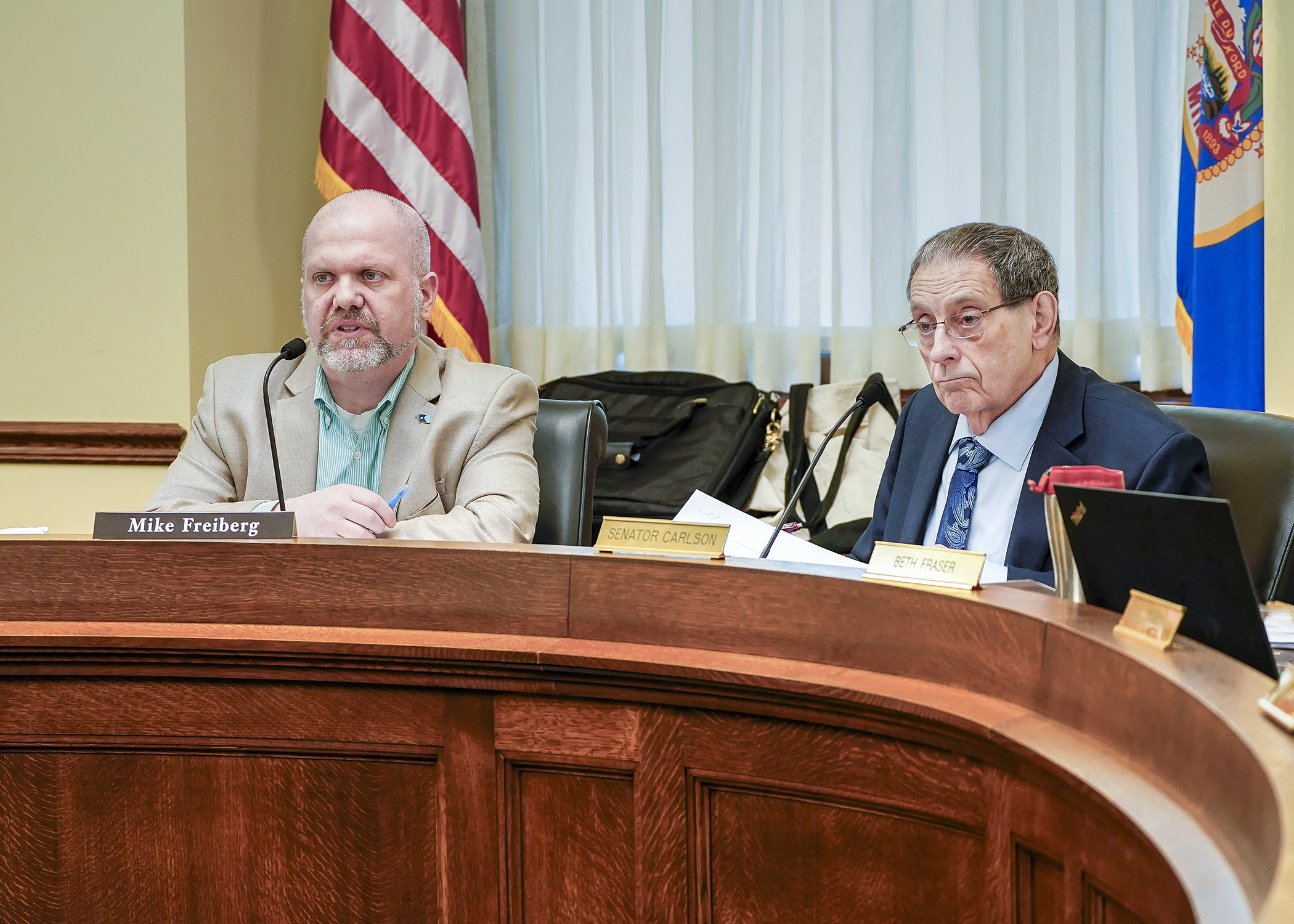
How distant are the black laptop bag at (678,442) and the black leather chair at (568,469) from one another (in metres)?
0.76

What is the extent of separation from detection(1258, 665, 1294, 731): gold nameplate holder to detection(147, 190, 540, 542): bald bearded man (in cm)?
128

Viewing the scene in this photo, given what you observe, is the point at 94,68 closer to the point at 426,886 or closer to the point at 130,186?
the point at 130,186

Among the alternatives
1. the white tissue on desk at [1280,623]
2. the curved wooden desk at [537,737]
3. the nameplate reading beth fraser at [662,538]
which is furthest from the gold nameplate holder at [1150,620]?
the nameplate reading beth fraser at [662,538]

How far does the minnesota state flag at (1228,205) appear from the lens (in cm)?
244

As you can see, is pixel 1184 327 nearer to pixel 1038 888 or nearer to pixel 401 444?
pixel 401 444

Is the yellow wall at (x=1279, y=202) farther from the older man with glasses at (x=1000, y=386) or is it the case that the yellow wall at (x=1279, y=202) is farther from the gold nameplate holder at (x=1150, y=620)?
the gold nameplate holder at (x=1150, y=620)

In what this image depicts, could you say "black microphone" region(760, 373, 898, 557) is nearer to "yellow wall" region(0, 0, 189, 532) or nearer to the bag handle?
the bag handle

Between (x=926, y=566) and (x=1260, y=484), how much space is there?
0.86 meters

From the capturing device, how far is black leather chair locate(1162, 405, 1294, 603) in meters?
1.58

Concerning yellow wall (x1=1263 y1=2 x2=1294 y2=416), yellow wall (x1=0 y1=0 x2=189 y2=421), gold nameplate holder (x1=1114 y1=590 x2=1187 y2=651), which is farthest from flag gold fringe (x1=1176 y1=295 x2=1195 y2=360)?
yellow wall (x1=0 y1=0 x2=189 y2=421)

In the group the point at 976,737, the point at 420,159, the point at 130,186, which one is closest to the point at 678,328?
the point at 420,159

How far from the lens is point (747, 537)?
143cm

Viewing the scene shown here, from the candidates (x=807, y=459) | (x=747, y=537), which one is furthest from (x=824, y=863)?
(x=807, y=459)

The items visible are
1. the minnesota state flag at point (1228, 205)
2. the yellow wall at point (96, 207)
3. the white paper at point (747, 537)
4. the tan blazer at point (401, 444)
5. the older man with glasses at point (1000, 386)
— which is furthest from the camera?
the yellow wall at point (96, 207)
